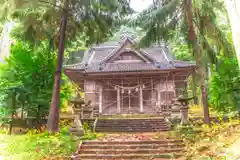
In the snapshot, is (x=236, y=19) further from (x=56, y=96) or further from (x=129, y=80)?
(x=129, y=80)

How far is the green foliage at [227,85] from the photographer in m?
11.0

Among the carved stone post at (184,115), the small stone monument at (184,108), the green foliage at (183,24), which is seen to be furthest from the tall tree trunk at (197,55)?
the carved stone post at (184,115)

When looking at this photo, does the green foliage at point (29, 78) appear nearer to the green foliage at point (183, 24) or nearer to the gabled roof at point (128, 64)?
the gabled roof at point (128, 64)

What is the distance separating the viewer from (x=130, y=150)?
24.8ft

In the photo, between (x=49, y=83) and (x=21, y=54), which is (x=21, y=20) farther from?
(x=49, y=83)

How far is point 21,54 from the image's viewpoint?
423 inches

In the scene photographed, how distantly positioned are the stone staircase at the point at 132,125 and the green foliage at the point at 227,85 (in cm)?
331

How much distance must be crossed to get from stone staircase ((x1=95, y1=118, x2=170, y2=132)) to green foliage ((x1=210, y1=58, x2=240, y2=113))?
3.31 metres

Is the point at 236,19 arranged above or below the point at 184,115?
above

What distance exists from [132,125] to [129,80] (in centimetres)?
617

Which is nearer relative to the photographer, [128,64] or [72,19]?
[72,19]

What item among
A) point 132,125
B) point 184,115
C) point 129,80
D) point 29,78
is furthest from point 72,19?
point 129,80

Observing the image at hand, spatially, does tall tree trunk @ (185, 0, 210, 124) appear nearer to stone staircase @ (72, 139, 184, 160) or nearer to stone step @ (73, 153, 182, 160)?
stone staircase @ (72, 139, 184, 160)

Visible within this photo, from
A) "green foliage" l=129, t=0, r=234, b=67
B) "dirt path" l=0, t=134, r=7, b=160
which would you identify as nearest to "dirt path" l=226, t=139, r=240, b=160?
"green foliage" l=129, t=0, r=234, b=67
